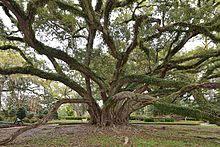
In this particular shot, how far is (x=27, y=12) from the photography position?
232 inches

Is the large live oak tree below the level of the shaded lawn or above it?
above

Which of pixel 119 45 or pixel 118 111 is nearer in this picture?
pixel 119 45

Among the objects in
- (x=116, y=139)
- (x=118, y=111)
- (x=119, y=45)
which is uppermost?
(x=119, y=45)

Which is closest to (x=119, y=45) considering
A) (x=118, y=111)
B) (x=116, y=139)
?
(x=118, y=111)

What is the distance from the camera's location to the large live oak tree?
717 cm

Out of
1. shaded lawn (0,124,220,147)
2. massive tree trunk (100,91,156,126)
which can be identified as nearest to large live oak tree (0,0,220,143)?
massive tree trunk (100,91,156,126)

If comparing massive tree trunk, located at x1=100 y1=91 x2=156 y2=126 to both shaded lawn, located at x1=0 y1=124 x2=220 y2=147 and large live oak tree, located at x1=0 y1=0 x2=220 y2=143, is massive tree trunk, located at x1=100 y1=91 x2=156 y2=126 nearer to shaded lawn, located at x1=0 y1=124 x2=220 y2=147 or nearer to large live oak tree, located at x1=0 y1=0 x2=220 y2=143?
large live oak tree, located at x1=0 y1=0 x2=220 y2=143

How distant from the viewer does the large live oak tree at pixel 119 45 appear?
7.17 metres

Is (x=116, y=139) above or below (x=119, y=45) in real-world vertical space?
below

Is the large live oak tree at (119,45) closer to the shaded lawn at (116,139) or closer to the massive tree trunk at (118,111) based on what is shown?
the massive tree trunk at (118,111)

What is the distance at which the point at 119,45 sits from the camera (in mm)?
9633

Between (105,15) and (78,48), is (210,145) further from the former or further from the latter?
(78,48)

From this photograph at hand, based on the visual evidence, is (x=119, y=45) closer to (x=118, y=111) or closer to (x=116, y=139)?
(x=118, y=111)

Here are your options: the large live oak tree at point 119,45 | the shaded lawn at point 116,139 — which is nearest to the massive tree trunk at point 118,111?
the large live oak tree at point 119,45
